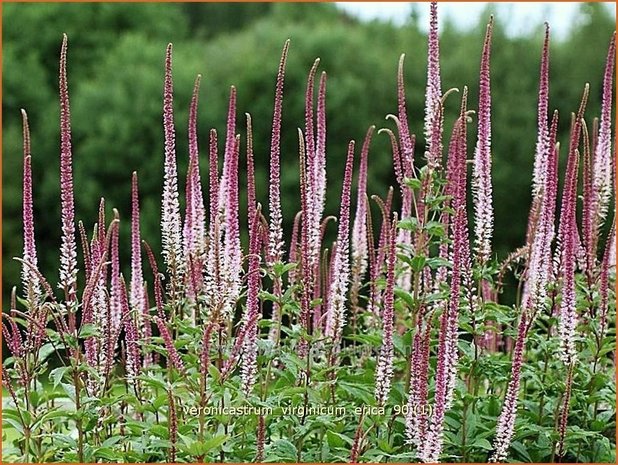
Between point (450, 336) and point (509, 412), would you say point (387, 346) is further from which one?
point (509, 412)

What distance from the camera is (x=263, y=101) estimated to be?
1788 centimetres

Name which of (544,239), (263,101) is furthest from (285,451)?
(263,101)

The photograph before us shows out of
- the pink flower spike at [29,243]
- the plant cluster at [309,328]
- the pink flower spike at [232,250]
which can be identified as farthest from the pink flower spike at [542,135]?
the pink flower spike at [29,243]

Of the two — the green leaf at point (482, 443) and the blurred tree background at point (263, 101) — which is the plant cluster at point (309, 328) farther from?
the blurred tree background at point (263, 101)

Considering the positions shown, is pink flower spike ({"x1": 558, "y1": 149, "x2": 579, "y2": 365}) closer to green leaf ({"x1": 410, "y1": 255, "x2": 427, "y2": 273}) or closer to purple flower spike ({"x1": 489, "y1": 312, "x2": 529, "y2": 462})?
purple flower spike ({"x1": 489, "y1": 312, "x2": 529, "y2": 462})

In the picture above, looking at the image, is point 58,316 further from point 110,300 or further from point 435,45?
point 435,45

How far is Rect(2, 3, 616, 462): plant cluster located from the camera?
4262 millimetres

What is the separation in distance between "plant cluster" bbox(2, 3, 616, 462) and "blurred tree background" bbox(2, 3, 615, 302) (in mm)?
10592

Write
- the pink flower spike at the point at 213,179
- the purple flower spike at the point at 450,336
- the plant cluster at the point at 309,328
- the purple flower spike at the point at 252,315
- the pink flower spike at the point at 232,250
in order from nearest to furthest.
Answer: the purple flower spike at the point at 450,336 → the purple flower spike at the point at 252,315 → the plant cluster at the point at 309,328 → the pink flower spike at the point at 232,250 → the pink flower spike at the point at 213,179

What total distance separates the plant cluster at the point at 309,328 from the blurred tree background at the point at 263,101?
10.6 metres

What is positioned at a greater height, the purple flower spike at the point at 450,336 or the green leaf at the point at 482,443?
the purple flower spike at the point at 450,336

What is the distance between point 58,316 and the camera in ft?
14.2

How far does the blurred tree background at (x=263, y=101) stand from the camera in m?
17.1

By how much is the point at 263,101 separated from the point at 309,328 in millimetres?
13408
